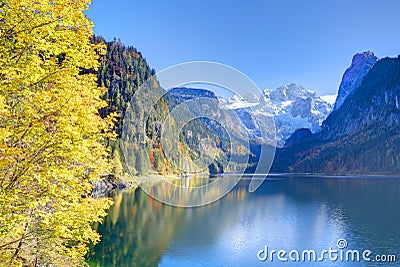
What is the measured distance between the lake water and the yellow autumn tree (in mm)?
18971

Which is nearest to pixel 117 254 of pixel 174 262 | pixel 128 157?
pixel 174 262

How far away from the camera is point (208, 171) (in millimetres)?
196375

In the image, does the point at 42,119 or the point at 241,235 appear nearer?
the point at 42,119

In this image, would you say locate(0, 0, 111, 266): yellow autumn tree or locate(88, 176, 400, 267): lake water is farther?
locate(88, 176, 400, 267): lake water

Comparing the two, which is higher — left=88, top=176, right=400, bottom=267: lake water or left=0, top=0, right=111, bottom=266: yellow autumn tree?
left=0, top=0, right=111, bottom=266: yellow autumn tree

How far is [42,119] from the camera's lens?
347 inches

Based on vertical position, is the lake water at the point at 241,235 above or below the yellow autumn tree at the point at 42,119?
below

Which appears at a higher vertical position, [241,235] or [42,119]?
[42,119]

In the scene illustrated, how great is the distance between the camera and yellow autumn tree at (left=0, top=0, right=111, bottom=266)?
859cm

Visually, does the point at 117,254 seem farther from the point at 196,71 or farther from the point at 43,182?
the point at 43,182

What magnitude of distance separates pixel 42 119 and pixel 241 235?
107ft

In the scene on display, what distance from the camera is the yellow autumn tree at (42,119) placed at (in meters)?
8.59

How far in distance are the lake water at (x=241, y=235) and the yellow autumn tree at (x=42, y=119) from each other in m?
19.0

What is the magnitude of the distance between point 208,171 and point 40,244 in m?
185
